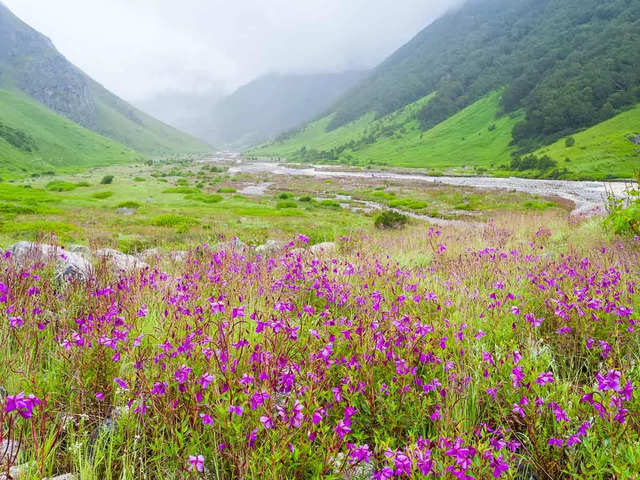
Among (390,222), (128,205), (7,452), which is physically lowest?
(390,222)

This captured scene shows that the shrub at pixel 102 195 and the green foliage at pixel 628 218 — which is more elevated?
the shrub at pixel 102 195

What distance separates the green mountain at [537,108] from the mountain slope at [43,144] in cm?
9047

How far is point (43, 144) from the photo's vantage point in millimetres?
126125

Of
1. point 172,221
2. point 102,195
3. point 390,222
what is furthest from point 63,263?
point 102,195

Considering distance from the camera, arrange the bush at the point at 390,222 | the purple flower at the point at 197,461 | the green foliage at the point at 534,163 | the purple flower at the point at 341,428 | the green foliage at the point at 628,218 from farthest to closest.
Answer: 1. the green foliage at the point at 534,163
2. the bush at the point at 390,222
3. the green foliage at the point at 628,218
4. the purple flower at the point at 341,428
5. the purple flower at the point at 197,461

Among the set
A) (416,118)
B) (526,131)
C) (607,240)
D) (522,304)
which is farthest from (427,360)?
(416,118)

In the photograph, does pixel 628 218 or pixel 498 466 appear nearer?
pixel 498 466

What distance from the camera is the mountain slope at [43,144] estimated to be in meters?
101

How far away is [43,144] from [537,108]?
15819cm

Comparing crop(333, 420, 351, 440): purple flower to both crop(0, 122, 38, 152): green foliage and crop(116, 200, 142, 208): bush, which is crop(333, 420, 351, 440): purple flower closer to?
crop(116, 200, 142, 208): bush

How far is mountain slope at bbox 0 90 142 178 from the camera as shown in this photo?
101m

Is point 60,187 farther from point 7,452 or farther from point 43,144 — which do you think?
point 43,144

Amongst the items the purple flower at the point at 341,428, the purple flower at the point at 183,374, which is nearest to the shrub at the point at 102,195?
the purple flower at the point at 183,374

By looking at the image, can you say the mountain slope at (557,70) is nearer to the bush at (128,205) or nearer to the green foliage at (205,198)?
the green foliage at (205,198)
